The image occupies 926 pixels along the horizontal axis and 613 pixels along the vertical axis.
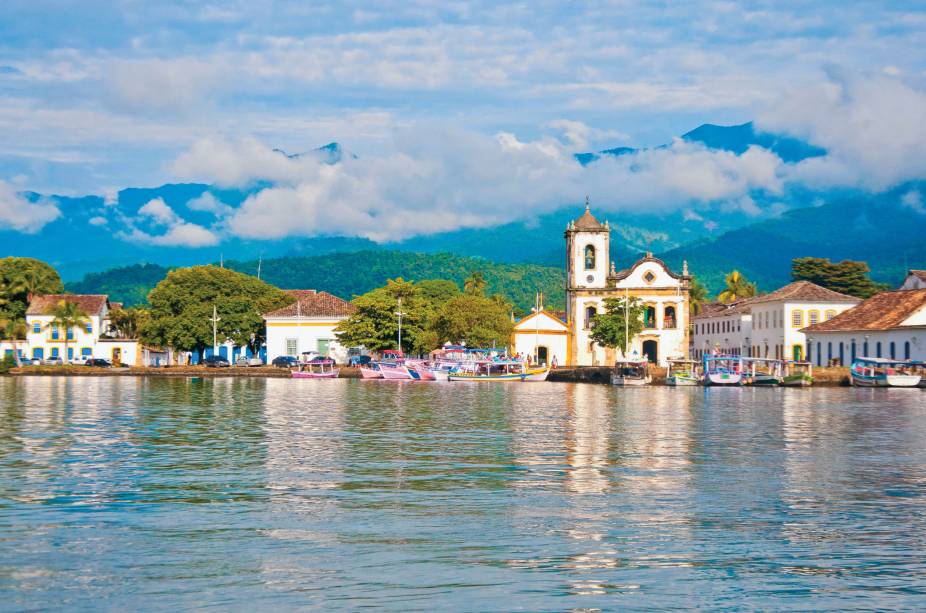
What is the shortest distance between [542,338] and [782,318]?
64.0 ft

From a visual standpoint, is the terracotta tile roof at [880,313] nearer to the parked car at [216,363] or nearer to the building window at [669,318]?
the building window at [669,318]

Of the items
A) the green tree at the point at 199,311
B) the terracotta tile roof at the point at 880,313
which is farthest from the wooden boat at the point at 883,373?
the green tree at the point at 199,311

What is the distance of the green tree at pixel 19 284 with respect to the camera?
352 ft

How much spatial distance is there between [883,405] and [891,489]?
29699 millimetres

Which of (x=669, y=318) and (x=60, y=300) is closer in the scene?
(x=669, y=318)

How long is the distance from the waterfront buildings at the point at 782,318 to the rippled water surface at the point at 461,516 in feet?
175

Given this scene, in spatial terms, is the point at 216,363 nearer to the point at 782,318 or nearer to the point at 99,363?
the point at 99,363

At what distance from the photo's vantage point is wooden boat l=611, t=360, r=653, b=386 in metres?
77.7

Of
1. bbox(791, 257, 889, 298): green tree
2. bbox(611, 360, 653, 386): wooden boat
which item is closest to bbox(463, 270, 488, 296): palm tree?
bbox(791, 257, 889, 298): green tree

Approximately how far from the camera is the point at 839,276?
117250 millimetres

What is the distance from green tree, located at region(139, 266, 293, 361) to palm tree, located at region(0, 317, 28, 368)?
12.9 m

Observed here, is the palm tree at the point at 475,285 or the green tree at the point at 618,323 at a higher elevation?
the palm tree at the point at 475,285

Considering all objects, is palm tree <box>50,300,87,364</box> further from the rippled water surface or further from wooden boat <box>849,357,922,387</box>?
the rippled water surface

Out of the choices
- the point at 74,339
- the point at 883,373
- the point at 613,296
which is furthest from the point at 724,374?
the point at 74,339
